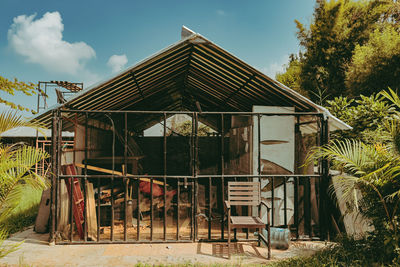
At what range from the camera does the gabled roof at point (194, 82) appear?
16.0ft

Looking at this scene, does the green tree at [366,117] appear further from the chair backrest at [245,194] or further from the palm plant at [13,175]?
the palm plant at [13,175]

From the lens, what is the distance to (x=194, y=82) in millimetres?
7812

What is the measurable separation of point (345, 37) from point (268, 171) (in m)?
14.2

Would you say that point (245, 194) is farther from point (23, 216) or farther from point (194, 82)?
point (23, 216)

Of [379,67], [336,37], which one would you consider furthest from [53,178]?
[336,37]

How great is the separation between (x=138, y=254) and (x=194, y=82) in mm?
4995

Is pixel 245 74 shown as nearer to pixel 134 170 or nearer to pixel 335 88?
pixel 134 170

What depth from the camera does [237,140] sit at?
693 centimetres

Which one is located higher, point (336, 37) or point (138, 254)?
point (336, 37)

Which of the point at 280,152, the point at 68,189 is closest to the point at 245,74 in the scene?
the point at 280,152

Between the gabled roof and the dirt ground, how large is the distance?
2.37m

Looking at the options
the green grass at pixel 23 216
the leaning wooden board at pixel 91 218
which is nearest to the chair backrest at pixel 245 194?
the leaning wooden board at pixel 91 218

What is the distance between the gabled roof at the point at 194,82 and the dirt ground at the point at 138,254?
2374 millimetres

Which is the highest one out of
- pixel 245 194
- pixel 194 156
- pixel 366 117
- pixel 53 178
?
pixel 366 117
